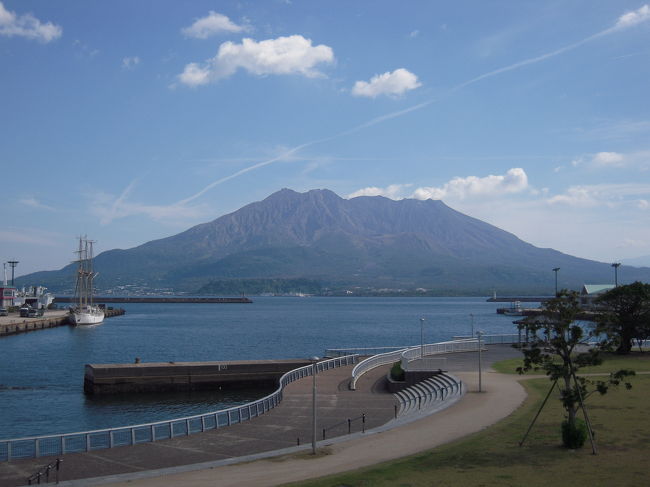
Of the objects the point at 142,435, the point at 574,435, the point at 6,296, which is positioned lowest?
the point at 142,435

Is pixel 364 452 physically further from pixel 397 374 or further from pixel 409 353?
pixel 409 353

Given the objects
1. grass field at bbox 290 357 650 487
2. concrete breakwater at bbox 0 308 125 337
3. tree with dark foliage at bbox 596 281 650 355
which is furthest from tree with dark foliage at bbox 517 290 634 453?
concrete breakwater at bbox 0 308 125 337

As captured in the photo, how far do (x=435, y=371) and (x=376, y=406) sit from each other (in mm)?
7208

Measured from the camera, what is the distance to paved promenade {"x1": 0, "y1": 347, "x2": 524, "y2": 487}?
18.4 meters

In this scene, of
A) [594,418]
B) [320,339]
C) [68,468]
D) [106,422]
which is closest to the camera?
[68,468]

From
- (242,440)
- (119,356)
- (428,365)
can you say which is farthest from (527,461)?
(119,356)

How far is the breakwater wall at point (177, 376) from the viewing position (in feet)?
146

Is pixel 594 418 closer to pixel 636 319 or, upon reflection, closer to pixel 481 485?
pixel 481 485

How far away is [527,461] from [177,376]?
3291 centimetres

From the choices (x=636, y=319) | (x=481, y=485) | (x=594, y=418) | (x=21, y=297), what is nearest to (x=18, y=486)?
(x=481, y=485)

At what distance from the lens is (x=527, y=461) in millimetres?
17953

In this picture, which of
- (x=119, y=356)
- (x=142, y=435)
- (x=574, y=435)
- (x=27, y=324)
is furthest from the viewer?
(x=27, y=324)

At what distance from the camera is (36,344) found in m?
81.9

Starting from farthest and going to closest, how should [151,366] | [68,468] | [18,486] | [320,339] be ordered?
[320,339] < [151,366] < [68,468] < [18,486]
